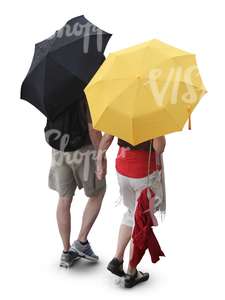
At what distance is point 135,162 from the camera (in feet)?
Result: 20.6

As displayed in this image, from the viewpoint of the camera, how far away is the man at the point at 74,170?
6432mm

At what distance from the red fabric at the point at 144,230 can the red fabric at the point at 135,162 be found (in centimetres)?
16

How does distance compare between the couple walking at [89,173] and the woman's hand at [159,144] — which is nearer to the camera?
the woman's hand at [159,144]

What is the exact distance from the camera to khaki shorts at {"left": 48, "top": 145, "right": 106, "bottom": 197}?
660 centimetres

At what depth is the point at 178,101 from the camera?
18.9 feet

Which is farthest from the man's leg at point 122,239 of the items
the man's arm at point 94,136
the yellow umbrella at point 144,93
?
the yellow umbrella at point 144,93

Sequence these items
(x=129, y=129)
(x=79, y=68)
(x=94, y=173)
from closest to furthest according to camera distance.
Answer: (x=129, y=129)
(x=79, y=68)
(x=94, y=173)

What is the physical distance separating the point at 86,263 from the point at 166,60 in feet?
7.32

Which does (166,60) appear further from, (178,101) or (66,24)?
(66,24)

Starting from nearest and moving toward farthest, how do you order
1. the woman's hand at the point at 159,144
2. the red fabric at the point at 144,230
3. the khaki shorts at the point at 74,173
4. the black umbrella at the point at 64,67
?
the woman's hand at the point at 159,144
the black umbrella at the point at 64,67
the red fabric at the point at 144,230
the khaki shorts at the point at 74,173

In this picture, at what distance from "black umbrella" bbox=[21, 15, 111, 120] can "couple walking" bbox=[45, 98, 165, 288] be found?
169 mm

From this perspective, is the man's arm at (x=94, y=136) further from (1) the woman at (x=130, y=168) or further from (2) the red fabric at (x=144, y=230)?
(2) the red fabric at (x=144, y=230)

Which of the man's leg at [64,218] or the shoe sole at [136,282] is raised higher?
the man's leg at [64,218]

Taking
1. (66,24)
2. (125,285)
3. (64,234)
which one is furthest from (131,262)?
(66,24)
